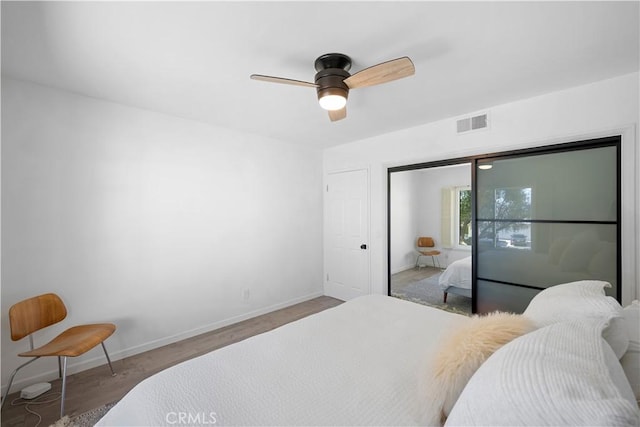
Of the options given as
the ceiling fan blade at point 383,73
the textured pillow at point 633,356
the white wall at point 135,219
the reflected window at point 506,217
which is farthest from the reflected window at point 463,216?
the textured pillow at point 633,356

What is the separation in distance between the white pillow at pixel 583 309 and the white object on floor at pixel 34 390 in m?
3.37

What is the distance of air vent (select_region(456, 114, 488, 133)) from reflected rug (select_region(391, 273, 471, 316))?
90.3 inches

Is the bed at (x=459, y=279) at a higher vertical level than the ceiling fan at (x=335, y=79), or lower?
lower

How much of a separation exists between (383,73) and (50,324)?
123 inches

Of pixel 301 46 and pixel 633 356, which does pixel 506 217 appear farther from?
pixel 301 46

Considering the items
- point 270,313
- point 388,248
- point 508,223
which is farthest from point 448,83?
point 270,313

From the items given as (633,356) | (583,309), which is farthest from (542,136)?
(633,356)

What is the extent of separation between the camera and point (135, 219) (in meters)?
2.73

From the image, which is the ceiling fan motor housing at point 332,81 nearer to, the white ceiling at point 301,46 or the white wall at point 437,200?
the white ceiling at point 301,46

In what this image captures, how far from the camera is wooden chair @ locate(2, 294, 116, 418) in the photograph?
1.91 metres

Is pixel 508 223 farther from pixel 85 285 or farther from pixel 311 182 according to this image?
pixel 85 285

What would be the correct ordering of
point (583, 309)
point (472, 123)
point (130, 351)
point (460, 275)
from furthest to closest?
point (460, 275)
point (472, 123)
point (130, 351)
point (583, 309)

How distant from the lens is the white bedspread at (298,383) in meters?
1.03

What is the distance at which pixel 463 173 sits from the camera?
17.9 feet
